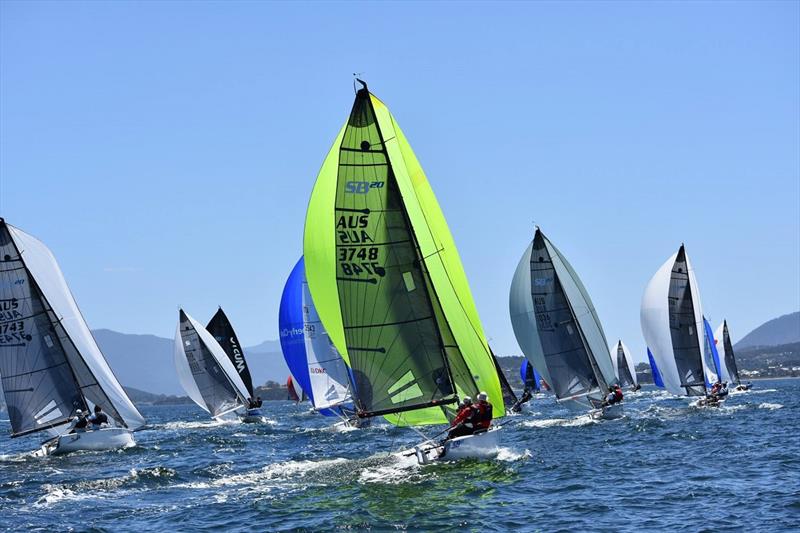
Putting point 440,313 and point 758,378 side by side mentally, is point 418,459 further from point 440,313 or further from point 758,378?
point 758,378

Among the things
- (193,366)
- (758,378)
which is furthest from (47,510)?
(758,378)

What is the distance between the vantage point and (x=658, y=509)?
18047 mm

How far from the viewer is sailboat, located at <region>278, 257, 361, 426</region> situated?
43938mm

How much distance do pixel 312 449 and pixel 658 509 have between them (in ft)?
53.2

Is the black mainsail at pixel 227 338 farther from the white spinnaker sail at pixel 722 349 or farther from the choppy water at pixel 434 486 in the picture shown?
the white spinnaker sail at pixel 722 349

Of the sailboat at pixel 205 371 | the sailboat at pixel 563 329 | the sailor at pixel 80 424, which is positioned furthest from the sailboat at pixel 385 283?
the sailboat at pixel 205 371

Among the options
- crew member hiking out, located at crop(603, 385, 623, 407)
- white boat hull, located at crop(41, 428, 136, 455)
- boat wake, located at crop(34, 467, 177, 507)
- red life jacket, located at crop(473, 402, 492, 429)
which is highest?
white boat hull, located at crop(41, 428, 136, 455)

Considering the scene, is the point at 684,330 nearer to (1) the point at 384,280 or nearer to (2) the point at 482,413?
(2) the point at 482,413

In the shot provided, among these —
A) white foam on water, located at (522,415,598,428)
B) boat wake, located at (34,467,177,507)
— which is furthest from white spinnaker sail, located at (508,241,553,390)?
boat wake, located at (34,467,177,507)

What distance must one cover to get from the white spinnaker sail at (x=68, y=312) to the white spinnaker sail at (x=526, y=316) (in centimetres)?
1636

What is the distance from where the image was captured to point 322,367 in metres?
44.0

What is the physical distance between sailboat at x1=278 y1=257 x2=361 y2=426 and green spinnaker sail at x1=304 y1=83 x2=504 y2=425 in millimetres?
18797

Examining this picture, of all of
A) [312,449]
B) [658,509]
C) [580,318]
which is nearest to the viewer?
[658,509]

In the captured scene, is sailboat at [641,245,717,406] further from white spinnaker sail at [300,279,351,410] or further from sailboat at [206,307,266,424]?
sailboat at [206,307,266,424]
